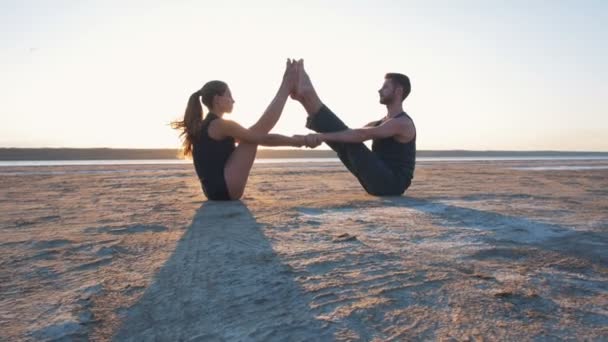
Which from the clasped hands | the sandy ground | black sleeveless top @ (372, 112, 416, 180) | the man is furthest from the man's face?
the sandy ground

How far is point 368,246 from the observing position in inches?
109

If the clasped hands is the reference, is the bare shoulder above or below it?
above

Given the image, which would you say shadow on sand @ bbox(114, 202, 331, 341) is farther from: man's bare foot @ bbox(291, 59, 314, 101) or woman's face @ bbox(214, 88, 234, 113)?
man's bare foot @ bbox(291, 59, 314, 101)

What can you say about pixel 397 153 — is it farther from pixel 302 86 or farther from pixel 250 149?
pixel 250 149

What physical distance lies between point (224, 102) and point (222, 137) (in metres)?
0.41

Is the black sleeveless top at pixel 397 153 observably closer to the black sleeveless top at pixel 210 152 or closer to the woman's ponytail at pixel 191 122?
the black sleeveless top at pixel 210 152

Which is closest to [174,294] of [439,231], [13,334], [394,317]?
[13,334]

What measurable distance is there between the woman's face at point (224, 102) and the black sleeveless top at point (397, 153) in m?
1.64

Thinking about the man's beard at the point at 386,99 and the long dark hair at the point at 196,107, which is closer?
the long dark hair at the point at 196,107

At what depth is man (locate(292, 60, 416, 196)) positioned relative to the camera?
4785 millimetres

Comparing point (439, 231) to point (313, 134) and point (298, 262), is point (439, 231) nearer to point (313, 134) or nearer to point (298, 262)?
point (298, 262)

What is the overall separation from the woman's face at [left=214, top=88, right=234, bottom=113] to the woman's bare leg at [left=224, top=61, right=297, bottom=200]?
40 centimetres

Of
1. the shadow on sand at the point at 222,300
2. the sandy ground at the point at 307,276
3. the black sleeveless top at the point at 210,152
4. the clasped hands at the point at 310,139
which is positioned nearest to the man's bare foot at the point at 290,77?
the clasped hands at the point at 310,139

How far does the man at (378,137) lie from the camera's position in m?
4.79
